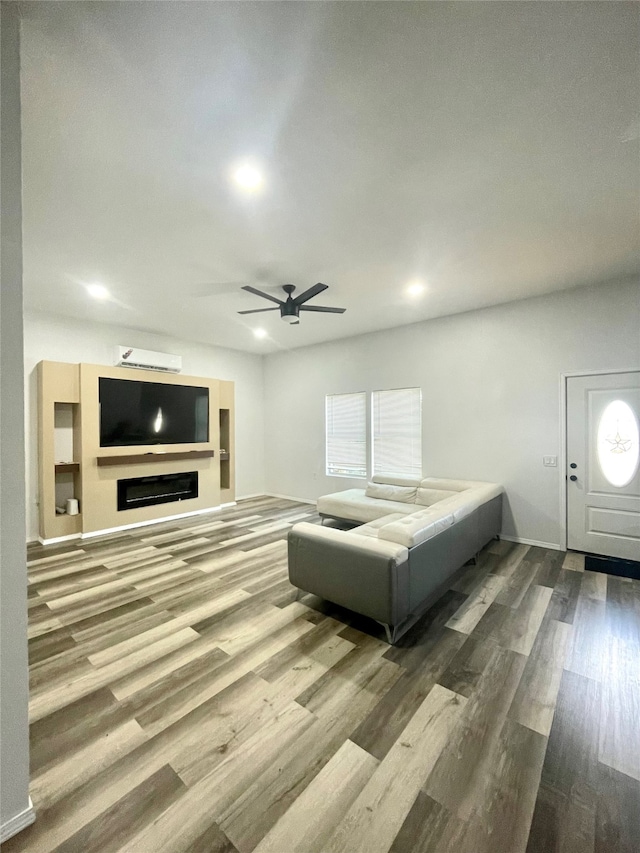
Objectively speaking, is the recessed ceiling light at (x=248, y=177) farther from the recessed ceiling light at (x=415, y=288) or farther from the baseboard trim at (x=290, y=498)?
the baseboard trim at (x=290, y=498)

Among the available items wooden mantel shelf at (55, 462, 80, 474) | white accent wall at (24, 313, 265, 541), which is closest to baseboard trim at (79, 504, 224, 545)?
white accent wall at (24, 313, 265, 541)

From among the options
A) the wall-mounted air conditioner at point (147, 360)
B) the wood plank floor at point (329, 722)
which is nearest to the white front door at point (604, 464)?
the wood plank floor at point (329, 722)

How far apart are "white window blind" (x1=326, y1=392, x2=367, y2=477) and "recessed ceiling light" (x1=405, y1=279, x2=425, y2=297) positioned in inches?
85.9

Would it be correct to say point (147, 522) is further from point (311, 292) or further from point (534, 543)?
point (534, 543)

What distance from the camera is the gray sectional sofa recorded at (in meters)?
2.36

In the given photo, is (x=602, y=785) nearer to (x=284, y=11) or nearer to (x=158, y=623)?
(x=158, y=623)

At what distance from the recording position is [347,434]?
6285 mm

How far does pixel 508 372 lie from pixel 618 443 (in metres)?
1.41

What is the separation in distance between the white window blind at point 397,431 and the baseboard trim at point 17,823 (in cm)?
488

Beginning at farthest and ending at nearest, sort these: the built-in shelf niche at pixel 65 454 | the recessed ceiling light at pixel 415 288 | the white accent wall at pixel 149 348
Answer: the built-in shelf niche at pixel 65 454 < the white accent wall at pixel 149 348 < the recessed ceiling light at pixel 415 288

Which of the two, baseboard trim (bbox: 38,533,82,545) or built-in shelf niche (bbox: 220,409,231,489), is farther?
built-in shelf niche (bbox: 220,409,231,489)

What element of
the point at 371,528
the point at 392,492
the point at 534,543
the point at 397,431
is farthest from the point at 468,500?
the point at 397,431

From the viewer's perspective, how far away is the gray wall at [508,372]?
152 inches

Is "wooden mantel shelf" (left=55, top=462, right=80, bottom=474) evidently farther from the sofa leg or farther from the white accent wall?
the sofa leg
